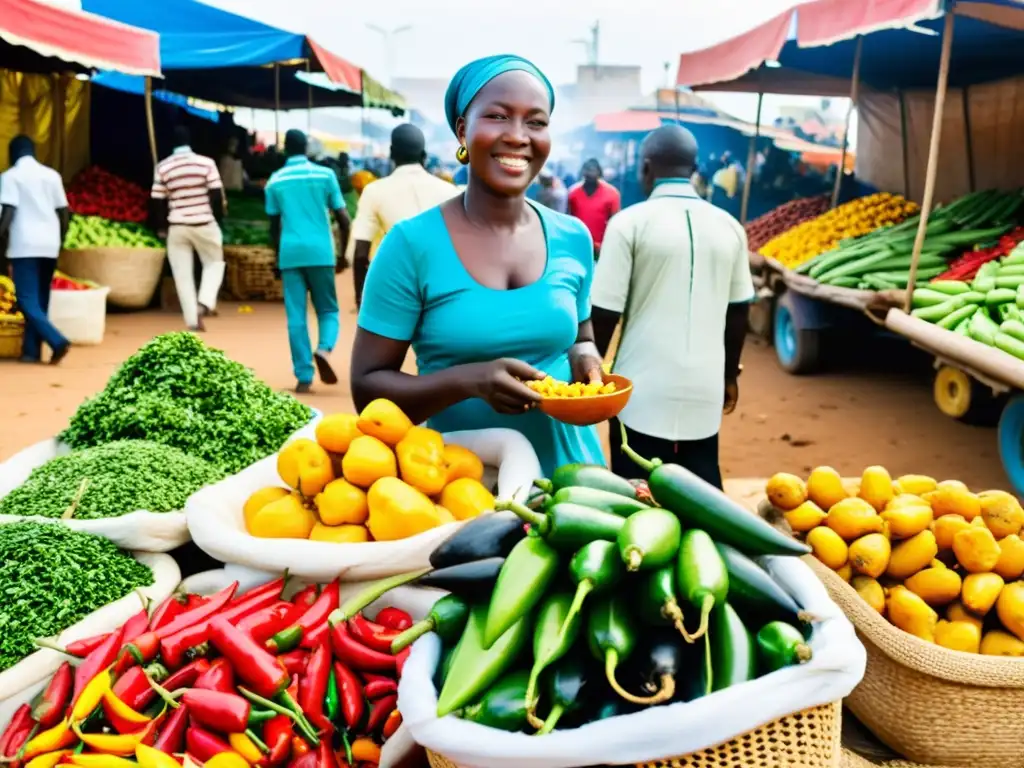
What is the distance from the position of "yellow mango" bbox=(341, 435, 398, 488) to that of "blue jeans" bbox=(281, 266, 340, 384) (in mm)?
5504

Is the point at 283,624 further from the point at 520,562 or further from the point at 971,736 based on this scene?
the point at 971,736

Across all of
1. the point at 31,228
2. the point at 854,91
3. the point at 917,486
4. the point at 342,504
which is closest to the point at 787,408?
the point at 854,91

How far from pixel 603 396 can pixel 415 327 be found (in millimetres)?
561

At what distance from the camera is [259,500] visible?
7.01ft

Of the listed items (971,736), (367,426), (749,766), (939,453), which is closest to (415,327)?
(367,426)

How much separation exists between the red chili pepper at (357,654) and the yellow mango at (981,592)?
1.41 meters

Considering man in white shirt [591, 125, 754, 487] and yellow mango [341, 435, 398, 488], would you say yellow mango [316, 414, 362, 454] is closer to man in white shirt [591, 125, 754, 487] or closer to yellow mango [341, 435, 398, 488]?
yellow mango [341, 435, 398, 488]

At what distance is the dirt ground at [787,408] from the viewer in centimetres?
616

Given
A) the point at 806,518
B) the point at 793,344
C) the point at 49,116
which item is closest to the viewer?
the point at 806,518

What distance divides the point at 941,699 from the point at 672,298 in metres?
2.07

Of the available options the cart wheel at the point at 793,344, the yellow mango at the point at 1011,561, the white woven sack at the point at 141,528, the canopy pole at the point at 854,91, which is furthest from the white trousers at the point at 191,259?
the yellow mango at the point at 1011,561

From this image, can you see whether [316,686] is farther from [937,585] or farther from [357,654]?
[937,585]

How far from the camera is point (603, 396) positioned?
2.06m

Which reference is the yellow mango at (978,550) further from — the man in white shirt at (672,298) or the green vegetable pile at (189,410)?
the green vegetable pile at (189,410)
